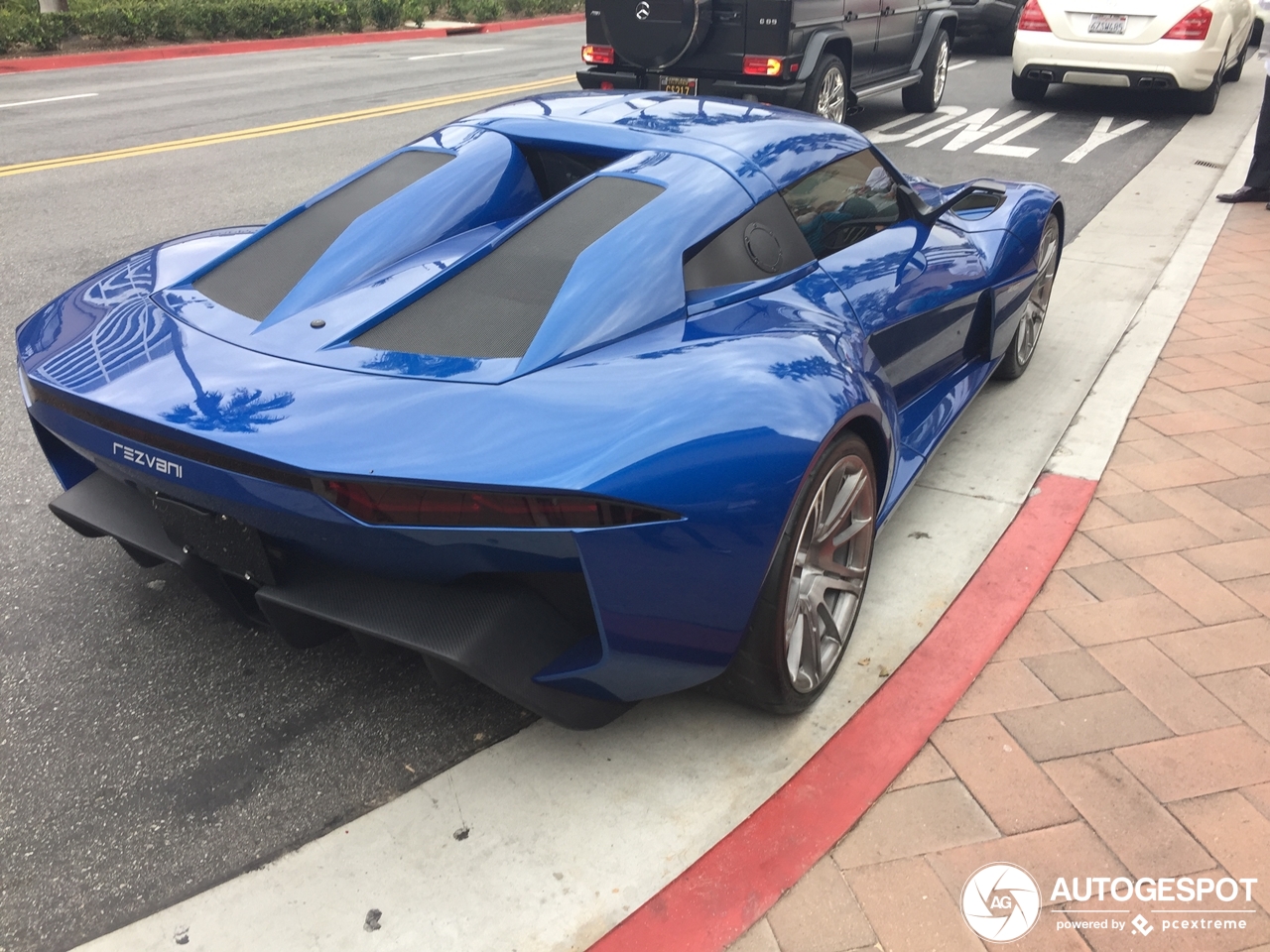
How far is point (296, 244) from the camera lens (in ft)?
9.65

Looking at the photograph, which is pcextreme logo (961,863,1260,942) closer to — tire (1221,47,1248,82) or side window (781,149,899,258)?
side window (781,149,899,258)

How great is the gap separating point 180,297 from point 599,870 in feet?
5.78

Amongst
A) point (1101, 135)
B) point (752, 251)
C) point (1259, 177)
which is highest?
point (752, 251)

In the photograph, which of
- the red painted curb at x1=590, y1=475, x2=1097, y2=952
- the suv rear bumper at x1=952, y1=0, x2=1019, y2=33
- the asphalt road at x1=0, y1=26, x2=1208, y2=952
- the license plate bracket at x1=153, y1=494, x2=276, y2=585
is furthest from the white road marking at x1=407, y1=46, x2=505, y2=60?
the license plate bracket at x1=153, y1=494, x2=276, y2=585

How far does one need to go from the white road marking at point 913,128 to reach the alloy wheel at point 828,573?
7.83 metres

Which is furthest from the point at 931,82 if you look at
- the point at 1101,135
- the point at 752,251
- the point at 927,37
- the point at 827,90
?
the point at 752,251

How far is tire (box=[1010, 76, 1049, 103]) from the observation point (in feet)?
37.7

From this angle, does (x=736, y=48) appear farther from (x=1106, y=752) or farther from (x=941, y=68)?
(x=1106, y=752)

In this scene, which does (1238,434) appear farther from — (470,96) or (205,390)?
(470,96)

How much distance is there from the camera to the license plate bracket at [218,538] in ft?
7.28

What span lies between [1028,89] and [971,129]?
5.71ft

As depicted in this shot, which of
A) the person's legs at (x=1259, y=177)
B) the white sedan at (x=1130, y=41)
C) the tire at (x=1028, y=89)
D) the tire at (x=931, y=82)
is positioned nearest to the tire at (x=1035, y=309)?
the person's legs at (x=1259, y=177)

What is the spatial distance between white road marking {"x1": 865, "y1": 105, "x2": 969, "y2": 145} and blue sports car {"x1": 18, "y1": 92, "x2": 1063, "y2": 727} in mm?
7466

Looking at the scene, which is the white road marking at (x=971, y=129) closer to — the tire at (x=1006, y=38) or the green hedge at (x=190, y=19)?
the tire at (x=1006, y=38)
